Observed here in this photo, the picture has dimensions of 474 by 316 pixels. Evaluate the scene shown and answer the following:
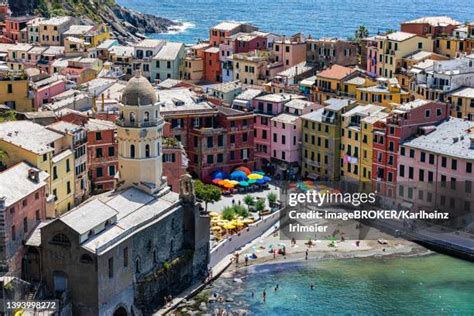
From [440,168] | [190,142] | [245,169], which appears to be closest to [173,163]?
[190,142]

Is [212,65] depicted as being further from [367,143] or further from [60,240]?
[60,240]

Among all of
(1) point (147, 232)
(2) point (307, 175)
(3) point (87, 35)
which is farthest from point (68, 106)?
(3) point (87, 35)

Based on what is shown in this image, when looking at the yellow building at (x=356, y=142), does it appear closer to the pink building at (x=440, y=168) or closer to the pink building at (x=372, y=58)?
the pink building at (x=440, y=168)

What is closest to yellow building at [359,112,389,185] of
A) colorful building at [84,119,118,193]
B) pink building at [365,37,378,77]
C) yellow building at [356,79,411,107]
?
yellow building at [356,79,411,107]

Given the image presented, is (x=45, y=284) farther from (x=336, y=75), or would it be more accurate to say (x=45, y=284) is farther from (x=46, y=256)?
(x=336, y=75)

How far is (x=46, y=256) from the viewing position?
68.6m

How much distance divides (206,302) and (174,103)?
3082 cm

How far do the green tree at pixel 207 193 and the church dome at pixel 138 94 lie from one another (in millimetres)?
16933

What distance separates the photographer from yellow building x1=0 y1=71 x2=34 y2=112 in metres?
101

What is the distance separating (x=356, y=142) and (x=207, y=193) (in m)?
14.6

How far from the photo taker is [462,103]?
4050 inches

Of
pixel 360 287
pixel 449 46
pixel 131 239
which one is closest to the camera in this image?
pixel 131 239

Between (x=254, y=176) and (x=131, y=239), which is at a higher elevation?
(x=131, y=239)

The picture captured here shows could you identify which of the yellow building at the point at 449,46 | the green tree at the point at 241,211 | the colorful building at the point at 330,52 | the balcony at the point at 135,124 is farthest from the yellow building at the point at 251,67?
the balcony at the point at 135,124
